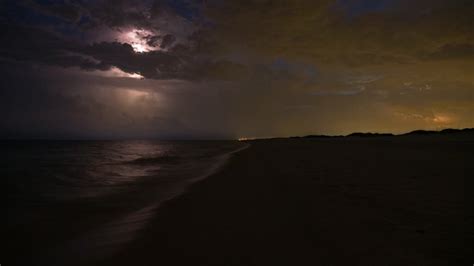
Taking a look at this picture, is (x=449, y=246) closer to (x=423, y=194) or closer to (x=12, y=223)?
(x=423, y=194)

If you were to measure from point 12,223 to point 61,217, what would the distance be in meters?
1.17

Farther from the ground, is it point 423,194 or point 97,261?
point 423,194

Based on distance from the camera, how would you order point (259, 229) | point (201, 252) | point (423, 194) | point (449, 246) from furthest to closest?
point (423, 194), point (259, 229), point (201, 252), point (449, 246)

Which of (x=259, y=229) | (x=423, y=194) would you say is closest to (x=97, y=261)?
(x=259, y=229)

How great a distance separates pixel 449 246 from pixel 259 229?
3.16 m

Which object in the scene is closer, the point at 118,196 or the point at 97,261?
the point at 97,261

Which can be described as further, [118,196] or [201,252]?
[118,196]

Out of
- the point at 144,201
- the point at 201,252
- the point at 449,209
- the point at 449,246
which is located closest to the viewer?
the point at 449,246

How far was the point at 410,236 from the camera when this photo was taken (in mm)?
4812

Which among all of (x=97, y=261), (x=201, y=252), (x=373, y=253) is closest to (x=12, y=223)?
(x=97, y=261)

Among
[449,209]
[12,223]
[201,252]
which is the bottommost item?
[12,223]

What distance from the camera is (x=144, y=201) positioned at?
33.4 ft

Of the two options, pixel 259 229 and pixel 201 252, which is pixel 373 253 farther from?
pixel 201 252

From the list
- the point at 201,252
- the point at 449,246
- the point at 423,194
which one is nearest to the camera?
the point at 449,246
